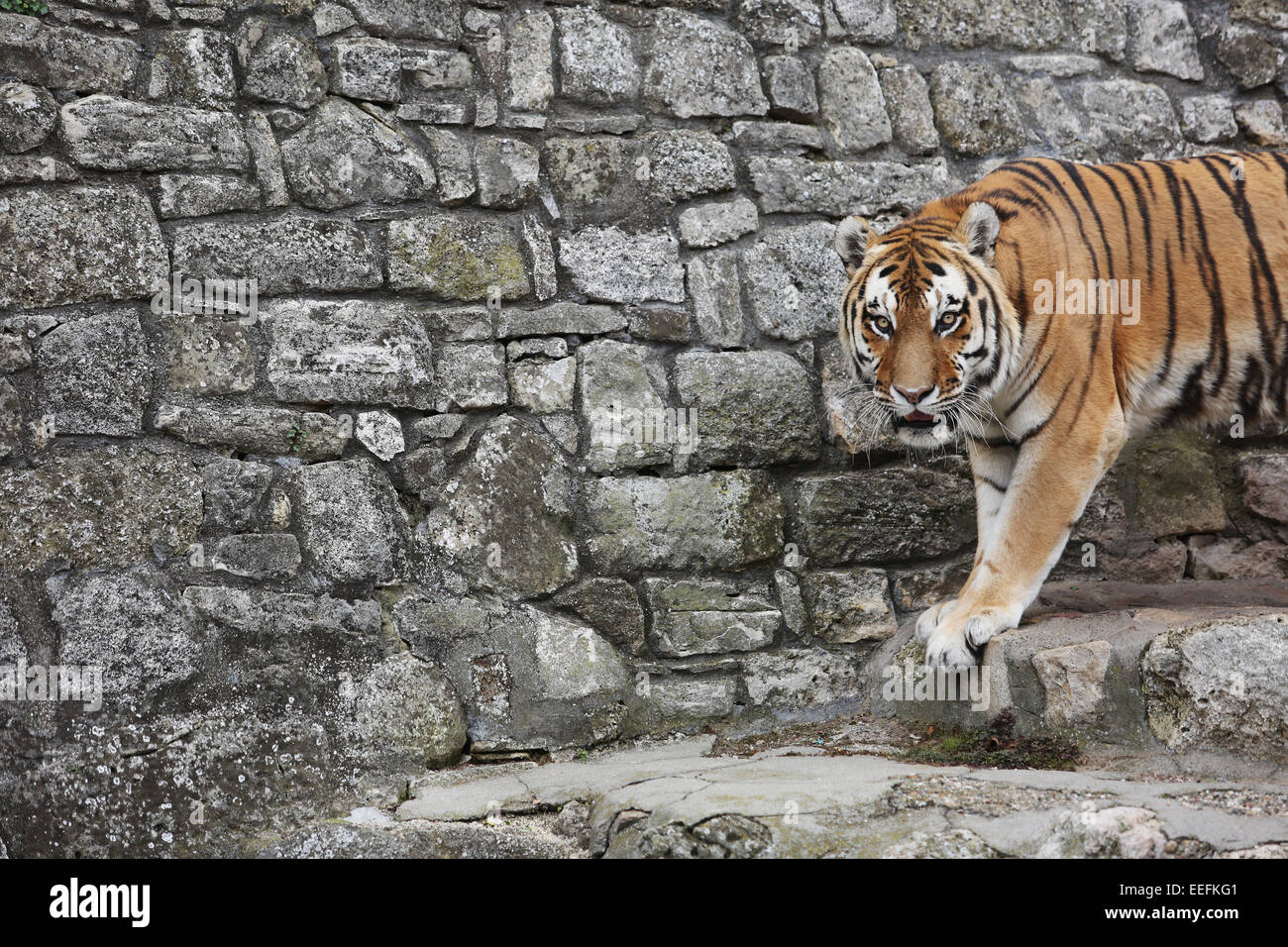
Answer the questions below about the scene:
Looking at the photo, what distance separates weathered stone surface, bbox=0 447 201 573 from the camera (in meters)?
3.81

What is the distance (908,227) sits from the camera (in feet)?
13.9

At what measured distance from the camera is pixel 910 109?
514 centimetres

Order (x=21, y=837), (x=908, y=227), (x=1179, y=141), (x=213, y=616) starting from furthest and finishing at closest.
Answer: (x=1179, y=141)
(x=908, y=227)
(x=213, y=616)
(x=21, y=837)

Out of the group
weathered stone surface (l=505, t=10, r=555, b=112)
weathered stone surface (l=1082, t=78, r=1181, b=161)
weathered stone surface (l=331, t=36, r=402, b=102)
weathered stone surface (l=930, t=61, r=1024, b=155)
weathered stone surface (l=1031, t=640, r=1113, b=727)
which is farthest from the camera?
weathered stone surface (l=1082, t=78, r=1181, b=161)

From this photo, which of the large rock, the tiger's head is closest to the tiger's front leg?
the tiger's head

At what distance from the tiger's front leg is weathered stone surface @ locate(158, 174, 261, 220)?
2825mm

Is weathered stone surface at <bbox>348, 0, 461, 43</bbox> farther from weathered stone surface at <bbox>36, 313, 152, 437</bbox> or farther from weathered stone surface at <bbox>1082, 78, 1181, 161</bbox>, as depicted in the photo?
weathered stone surface at <bbox>1082, 78, 1181, 161</bbox>

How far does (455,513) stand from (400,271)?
0.90 m

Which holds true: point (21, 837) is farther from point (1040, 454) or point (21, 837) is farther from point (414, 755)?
point (1040, 454)

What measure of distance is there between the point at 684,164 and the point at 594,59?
0.53 meters

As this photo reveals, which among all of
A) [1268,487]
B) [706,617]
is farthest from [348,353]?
[1268,487]

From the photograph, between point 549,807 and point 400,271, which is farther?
point 400,271

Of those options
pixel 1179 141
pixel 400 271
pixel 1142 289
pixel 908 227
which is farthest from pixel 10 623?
pixel 1179 141

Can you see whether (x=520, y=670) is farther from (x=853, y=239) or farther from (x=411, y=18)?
(x=411, y=18)
